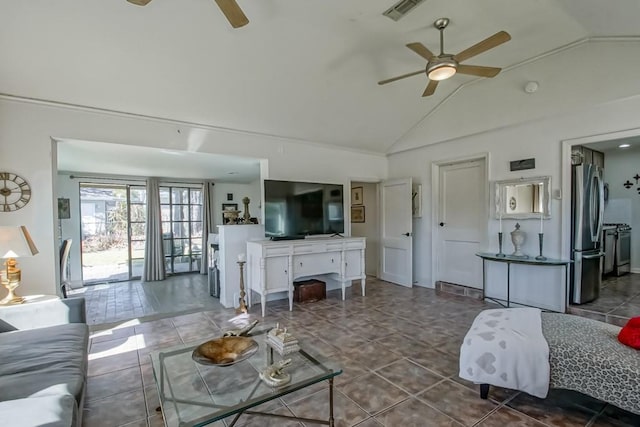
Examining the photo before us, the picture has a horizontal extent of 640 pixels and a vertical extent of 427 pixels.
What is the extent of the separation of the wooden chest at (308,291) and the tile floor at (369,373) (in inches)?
8.8

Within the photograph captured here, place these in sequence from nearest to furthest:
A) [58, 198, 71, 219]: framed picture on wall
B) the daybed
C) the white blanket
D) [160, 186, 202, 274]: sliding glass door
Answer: the daybed → the white blanket → [58, 198, 71, 219]: framed picture on wall → [160, 186, 202, 274]: sliding glass door

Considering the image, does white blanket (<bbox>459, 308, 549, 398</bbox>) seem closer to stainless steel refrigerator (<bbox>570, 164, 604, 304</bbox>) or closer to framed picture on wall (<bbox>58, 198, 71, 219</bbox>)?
stainless steel refrigerator (<bbox>570, 164, 604, 304</bbox>)

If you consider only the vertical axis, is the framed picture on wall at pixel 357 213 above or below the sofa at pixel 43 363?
above

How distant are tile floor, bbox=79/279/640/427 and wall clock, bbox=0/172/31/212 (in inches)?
61.3

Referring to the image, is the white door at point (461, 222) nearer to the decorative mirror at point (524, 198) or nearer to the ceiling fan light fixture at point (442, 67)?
the decorative mirror at point (524, 198)

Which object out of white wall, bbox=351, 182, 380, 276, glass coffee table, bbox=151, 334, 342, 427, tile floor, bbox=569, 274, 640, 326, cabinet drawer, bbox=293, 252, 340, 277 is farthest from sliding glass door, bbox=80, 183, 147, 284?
tile floor, bbox=569, 274, 640, 326

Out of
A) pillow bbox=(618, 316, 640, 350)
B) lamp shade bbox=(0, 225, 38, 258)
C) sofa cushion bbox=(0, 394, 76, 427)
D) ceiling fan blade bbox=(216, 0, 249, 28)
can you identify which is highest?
ceiling fan blade bbox=(216, 0, 249, 28)

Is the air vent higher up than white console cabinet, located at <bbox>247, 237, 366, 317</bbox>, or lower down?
Result: higher up

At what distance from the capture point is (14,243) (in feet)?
8.56

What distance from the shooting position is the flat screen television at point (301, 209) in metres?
4.36

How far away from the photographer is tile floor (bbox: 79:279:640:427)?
1.98m

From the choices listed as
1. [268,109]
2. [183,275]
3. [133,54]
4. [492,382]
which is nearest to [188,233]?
[183,275]

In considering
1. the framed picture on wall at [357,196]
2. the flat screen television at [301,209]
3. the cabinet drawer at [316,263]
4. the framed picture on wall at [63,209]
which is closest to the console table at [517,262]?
the cabinet drawer at [316,263]

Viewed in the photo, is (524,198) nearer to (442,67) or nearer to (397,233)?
(397,233)
